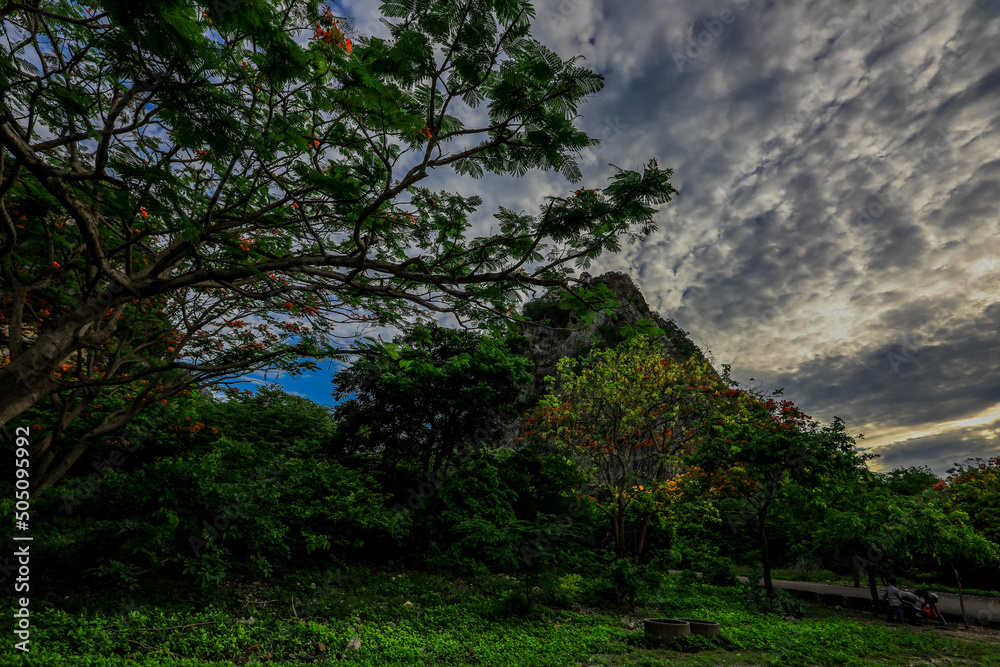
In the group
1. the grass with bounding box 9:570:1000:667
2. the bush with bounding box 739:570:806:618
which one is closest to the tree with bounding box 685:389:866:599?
the bush with bounding box 739:570:806:618

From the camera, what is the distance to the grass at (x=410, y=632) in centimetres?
462

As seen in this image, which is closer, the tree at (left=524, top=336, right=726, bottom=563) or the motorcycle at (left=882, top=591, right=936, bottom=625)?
the motorcycle at (left=882, top=591, right=936, bottom=625)

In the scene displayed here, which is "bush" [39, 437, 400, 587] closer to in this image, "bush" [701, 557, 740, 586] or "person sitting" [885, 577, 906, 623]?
"bush" [701, 557, 740, 586]

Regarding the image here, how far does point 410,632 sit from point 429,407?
692 cm

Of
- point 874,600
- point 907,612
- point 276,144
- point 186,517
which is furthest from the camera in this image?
point 874,600

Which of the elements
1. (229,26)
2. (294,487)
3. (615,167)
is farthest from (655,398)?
(229,26)

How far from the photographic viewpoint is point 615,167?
125 inches

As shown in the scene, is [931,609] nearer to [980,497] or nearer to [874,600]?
[874,600]

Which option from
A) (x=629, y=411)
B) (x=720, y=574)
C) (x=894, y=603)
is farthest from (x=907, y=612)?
(x=629, y=411)

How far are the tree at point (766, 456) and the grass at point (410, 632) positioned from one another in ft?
9.39

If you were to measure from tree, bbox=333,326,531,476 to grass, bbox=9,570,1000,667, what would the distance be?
3.86m

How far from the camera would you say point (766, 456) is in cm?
1057

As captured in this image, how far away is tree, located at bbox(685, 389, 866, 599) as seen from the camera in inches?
411

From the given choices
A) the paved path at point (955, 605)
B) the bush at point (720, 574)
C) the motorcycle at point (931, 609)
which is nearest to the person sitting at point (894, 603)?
the motorcycle at point (931, 609)
